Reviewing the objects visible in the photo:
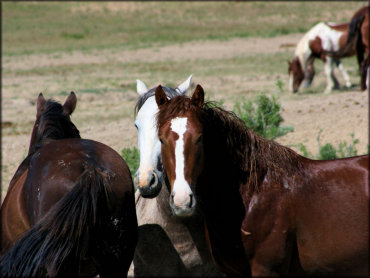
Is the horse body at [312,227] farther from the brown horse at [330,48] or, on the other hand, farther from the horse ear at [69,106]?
the brown horse at [330,48]

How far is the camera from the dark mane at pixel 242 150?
12.5 feet

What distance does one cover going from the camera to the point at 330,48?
553 inches

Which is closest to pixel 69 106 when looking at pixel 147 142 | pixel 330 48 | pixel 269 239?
pixel 147 142

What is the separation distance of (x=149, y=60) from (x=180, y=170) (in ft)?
55.3

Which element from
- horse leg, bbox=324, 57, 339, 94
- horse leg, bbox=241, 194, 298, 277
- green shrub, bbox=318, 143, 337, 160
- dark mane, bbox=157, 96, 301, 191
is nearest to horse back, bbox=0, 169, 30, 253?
dark mane, bbox=157, 96, 301, 191

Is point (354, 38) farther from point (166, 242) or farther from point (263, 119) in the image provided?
point (166, 242)

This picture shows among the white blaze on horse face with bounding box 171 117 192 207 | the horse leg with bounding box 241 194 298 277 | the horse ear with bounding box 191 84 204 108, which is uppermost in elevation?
the horse ear with bounding box 191 84 204 108

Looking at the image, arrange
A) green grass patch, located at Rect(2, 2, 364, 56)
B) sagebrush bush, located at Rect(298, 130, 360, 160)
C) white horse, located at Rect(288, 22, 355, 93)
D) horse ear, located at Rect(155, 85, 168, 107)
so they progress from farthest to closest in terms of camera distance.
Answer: green grass patch, located at Rect(2, 2, 364, 56) → white horse, located at Rect(288, 22, 355, 93) → sagebrush bush, located at Rect(298, 130, 360, 160) → horse ear, located at Rect(155, 85, 168, 107)

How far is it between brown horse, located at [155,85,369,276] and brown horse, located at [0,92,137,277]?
0.46 m

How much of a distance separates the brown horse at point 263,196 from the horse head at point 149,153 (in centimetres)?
24

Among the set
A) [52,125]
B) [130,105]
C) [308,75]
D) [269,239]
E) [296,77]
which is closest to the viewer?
[269,239]

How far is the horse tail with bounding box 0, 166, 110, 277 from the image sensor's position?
11.0 ft

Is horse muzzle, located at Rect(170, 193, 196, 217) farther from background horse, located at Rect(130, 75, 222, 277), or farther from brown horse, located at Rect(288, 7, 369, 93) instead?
brown horse, located at Rect(288, 7, 369, 93)

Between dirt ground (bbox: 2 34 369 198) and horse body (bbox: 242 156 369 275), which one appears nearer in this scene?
horse body (bbox: 242 156 369 275)
